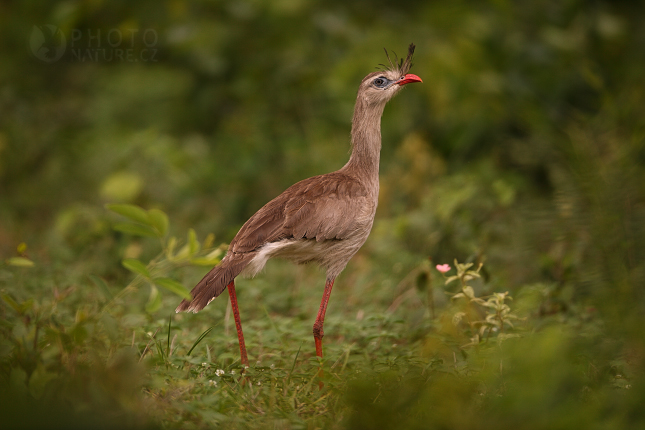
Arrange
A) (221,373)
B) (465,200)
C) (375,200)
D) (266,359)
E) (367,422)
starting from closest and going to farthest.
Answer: (367,422) → (221,373) → (266,359) → (375,200) → (465,200)

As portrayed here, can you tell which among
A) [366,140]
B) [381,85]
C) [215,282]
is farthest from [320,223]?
[381,85]

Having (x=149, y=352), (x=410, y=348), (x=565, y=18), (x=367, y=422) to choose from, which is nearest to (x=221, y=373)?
(x=149, y=352)

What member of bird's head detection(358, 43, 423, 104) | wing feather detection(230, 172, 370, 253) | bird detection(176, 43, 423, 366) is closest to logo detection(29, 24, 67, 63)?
bird's head detection(358, 43, 423, 104)

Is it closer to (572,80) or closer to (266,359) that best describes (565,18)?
(572,80)

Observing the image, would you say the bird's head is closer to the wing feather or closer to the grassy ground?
the wing feather

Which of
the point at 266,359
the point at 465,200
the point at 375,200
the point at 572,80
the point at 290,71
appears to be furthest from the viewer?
the point at 290,71

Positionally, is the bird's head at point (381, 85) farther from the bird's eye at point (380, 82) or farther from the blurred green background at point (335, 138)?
the blurred green background at point (335, 138)

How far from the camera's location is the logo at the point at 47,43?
231 inches

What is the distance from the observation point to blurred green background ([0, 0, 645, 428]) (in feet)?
11.3

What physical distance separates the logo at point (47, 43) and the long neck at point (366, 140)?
3.32 meters

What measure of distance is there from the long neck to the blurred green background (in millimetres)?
915

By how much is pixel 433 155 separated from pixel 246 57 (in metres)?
2.43

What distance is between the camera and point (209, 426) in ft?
7.06

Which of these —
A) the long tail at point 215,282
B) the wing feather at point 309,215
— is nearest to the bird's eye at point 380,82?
the wing feather at point 309,215
